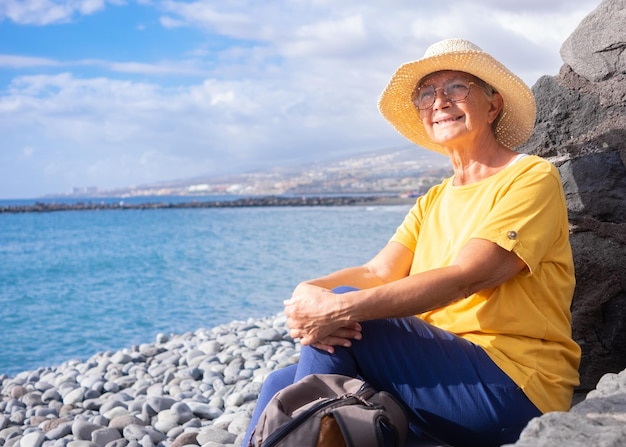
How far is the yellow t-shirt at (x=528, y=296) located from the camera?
2348 millimetres

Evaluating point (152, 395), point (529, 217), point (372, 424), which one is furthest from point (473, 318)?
point (152, 395)

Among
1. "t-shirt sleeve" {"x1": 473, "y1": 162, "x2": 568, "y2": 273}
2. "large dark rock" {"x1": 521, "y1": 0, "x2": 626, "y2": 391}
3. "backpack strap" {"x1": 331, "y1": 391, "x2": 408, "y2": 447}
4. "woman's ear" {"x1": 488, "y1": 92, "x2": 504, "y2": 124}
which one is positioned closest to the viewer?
"backpack strap" {"x1": 331, "y1": 391, "x2": 408, "y2": 447}

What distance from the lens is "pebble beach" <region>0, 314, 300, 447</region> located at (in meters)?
4.16

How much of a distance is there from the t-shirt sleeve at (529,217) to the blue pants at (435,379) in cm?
34

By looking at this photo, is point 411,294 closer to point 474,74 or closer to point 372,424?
point 372,424

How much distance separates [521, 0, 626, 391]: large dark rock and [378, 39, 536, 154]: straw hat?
1.45ft

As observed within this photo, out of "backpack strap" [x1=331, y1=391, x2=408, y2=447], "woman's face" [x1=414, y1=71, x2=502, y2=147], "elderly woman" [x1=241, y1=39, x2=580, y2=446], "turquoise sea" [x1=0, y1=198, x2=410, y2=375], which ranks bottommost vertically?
"turquoise sea" [x1=0, y1=198, x2=410, y2=375]

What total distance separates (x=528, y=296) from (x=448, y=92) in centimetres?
84

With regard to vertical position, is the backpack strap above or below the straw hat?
below

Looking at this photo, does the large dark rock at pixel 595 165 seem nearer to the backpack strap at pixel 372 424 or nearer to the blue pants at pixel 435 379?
the blue pants at pixel 435 379

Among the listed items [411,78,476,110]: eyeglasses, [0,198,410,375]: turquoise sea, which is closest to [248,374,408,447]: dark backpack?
[411,78,476,110]: eyeglasses

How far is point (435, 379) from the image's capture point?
2.26 metres

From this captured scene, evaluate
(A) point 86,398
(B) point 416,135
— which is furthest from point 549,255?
(A) point 86,398

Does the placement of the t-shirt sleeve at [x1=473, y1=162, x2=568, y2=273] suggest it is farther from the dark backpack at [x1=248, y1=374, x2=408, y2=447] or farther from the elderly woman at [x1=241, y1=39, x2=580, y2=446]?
the dark backpack at [x1=248, y1=374, x2=408, y2=447]
